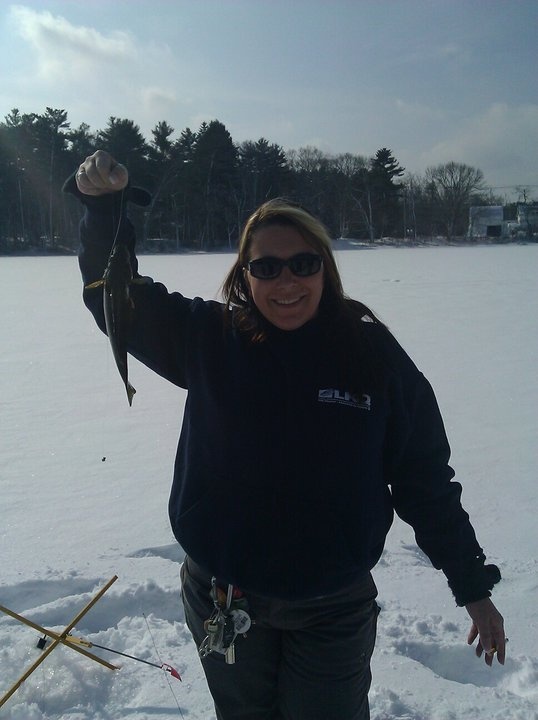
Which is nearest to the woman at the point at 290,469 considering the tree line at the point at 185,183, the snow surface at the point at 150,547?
the snow surface at the point at 150,547

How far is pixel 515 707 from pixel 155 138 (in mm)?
28116

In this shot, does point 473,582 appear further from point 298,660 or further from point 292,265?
point 292,265

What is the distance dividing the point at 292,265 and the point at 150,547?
8.02ft

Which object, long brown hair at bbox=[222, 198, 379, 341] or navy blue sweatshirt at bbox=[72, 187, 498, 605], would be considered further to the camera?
long brown hair at bbox=[222, 198, 379, 341]

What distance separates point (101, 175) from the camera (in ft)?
6.00

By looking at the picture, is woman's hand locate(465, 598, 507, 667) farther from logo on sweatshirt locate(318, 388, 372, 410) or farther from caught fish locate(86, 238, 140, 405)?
caught fish locate(86, 238, 140, 405)

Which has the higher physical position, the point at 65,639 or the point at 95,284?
the point at 95,284

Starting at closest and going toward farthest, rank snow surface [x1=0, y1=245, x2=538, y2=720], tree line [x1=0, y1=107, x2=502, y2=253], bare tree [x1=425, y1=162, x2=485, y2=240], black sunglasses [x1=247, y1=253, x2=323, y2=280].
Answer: black sunglasses [x1=247, y1=253, x2=323, y2=280]
snow surface [x1=0, y1=245, x2=538, y2=720]
tree line [x1=0, y1=107, x2=502, y2=253]
bare tree [x1=425, y1=162, x2=485, y2=240]

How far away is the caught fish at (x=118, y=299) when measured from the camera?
1.83m

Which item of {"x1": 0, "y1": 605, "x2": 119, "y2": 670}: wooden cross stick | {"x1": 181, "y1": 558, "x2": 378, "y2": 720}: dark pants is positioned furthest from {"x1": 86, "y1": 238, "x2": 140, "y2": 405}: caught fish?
{"x1": 0, "y1": 605, "x2": 119, "y2": 670}: wooden cross stick

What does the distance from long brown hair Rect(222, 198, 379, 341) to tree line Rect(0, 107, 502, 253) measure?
1464 cm

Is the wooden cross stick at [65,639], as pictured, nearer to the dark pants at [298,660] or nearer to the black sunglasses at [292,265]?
the dark pants at [298,660]

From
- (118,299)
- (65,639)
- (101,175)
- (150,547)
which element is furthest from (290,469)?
(150,547)

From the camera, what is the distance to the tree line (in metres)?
22.8
